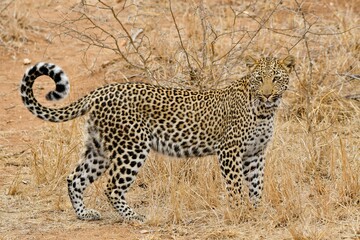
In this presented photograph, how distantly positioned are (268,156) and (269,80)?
4.17 feet

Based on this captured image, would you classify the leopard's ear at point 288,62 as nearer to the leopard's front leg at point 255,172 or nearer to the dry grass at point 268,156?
the leopard's front leg at point 255,172

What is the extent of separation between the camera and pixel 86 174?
31.0 feet

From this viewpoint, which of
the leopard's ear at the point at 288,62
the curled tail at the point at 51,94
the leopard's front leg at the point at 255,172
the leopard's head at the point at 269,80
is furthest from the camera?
the leopard's front leg at the point at 255,172

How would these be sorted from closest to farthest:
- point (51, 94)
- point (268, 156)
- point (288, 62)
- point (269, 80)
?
1. point (51, 94)
2. point (269, 80)
3. point (288, 62)
4. point (268, 156)

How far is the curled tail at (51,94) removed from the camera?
8898mm

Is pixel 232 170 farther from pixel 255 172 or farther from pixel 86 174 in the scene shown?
pixel 86 174

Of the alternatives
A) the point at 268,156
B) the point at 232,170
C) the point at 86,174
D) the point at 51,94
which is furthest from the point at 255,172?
the point at 51,94

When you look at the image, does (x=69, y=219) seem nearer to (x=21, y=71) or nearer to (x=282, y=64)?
(x=282, y=64)

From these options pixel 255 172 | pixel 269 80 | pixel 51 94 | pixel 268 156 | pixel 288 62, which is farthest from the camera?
pixel 268 156

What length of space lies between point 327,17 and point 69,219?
7.12 m

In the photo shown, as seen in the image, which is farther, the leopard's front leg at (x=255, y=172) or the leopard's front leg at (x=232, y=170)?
the leopard's front leg at (x=255, y=172)

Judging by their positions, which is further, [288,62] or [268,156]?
[268,156]

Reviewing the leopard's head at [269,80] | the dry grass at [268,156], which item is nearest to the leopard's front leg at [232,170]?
the dry grass at [268,156]

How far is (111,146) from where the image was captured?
9203 mm
